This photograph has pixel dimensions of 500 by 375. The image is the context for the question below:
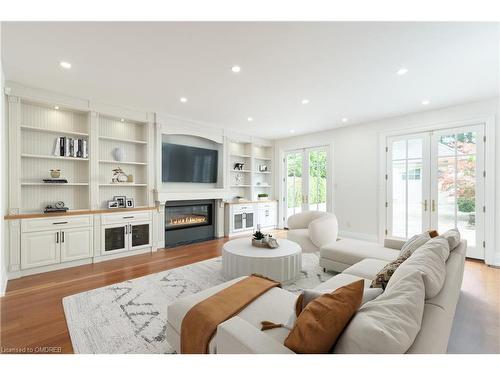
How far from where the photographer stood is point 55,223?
3.25 meters

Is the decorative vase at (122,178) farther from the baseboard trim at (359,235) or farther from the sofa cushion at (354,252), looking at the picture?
the baseboard trim at (359,235)

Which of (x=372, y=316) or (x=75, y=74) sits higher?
(x=75, y=74)

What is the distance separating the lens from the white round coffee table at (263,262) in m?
2.67

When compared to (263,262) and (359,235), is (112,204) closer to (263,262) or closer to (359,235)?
(263,262)

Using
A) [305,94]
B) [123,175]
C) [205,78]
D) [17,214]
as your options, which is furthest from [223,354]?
[123,175]

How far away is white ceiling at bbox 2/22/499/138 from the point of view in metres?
2.02

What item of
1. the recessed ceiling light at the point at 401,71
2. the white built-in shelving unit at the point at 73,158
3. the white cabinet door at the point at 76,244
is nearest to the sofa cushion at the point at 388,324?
the recessed ceiling light at the point at 401,71

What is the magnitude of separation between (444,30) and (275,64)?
1.50m

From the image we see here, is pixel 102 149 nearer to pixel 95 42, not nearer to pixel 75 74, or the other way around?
pixel 75 74

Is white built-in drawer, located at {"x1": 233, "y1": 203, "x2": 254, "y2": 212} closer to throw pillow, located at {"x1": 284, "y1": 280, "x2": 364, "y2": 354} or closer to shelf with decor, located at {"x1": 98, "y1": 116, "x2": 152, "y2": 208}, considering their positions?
shelf with decor, located at {"x1": 98, "y1": 116, "x2": 152, "y2": 208}

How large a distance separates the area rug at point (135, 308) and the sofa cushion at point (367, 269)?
0.68 metres

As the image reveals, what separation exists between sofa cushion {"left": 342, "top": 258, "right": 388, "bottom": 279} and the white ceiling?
6.99 ft

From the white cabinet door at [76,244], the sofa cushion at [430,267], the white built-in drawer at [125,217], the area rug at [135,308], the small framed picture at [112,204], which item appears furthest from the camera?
the small framed picture at [112,204]
